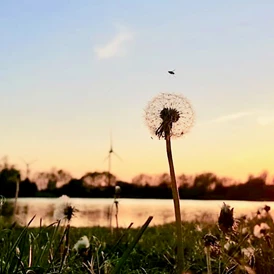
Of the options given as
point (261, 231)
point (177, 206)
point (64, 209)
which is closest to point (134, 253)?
point (261, 231)

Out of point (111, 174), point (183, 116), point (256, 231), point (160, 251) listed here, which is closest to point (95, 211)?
point (111, 174)

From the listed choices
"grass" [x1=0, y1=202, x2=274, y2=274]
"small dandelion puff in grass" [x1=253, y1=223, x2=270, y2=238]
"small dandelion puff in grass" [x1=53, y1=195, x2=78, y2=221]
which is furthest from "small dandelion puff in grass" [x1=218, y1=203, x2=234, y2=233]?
"small dandelion puff in grass" [x1=253, y1=223, x2=270, y2=238]

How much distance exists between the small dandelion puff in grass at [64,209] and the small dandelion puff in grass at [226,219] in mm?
1018

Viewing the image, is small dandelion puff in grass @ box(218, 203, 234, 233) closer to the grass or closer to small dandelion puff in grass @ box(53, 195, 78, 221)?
the grass

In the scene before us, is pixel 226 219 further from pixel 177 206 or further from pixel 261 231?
pixel 261 231

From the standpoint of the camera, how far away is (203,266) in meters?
3.74

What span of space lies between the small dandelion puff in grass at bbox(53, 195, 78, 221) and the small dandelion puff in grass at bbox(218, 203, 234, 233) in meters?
1.02

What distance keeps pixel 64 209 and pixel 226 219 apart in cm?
109

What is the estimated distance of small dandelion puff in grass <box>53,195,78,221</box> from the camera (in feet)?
10.2

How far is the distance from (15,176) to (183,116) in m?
2.20

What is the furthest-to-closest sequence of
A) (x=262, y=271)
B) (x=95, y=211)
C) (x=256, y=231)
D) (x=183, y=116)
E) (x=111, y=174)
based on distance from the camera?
1. (x=95, y=211)
2. (x=111, y=174)
3. (x=256, y=231)
4. (x=262, y=271)
5. (x=183, y=116)

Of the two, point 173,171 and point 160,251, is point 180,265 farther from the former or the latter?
point 160,251

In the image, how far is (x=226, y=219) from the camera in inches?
88.9

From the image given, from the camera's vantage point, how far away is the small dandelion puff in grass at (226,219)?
2.25m
